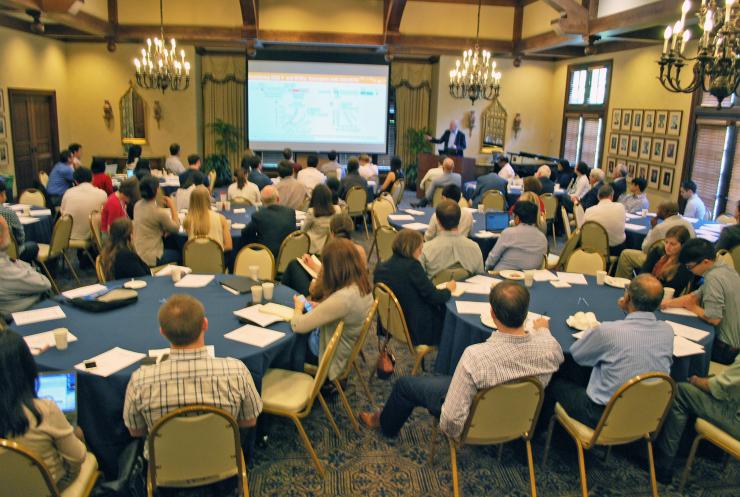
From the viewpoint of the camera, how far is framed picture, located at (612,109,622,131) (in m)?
12.5

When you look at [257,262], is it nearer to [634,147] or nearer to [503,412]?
[503,412]

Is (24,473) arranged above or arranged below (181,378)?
below

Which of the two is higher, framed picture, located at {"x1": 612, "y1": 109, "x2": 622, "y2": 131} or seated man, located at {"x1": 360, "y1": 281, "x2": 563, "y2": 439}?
framed picture, located at {"x1": 612, "y1": 109, "x2": 622, "y2": 131}

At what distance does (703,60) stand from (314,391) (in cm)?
361

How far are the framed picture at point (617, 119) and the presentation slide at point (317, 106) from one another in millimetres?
5167

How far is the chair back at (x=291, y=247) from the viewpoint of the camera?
18.8 ft

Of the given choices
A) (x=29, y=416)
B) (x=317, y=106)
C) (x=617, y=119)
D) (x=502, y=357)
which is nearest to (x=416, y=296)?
(x=502, y=357)

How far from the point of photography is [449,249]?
489cm

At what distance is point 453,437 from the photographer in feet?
10.1

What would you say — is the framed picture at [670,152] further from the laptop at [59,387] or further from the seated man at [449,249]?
the laptop at [59,387]

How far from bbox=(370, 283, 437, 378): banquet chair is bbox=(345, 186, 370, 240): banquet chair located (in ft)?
16.8

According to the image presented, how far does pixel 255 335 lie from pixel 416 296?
1276 millimetres

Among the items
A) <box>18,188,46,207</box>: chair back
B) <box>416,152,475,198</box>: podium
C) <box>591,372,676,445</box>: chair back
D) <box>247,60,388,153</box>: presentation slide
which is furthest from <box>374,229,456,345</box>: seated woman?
<box>247,60,388,153</box>: presentation slide

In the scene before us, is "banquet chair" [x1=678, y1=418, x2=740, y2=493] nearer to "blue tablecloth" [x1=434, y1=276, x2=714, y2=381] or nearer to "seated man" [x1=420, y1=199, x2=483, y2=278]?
"blue tablecloth" [x1=434, y1=276, x2=714, y2=381]
